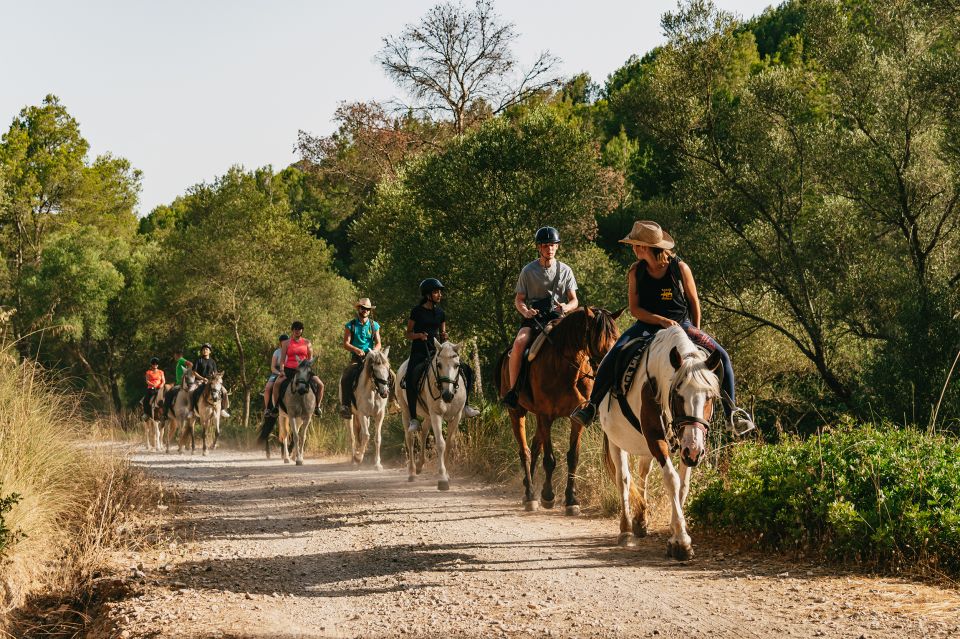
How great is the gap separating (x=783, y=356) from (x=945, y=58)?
8300 mm

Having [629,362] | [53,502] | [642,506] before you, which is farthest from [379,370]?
[629,362]

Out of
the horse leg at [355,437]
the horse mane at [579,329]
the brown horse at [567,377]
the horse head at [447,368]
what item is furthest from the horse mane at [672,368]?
the horse leg at [355,437]

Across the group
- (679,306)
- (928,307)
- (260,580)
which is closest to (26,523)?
(260,580)

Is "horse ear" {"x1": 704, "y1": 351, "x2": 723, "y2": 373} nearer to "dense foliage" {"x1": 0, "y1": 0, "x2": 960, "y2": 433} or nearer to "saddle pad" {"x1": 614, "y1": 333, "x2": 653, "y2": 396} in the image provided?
"saddle pad" {"x1": 614, "y1": 333, "x2": 653, "y2": 396}

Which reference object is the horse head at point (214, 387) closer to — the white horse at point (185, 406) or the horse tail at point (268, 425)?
the white horse at point (185, 406)

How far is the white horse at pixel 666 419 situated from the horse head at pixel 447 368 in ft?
15.7

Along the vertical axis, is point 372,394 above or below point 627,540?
above

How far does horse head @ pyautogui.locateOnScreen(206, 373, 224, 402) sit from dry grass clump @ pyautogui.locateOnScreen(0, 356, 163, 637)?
13793mm

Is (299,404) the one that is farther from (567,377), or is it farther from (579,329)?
(579,329)

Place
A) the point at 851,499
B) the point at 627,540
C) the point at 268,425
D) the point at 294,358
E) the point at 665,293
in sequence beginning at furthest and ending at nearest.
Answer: the point at 268,425
the point at 294,358
the point at 627,540
the point at 665,293
the point at 851,499

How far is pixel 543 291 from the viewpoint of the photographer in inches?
428

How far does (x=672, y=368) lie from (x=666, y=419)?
53cm

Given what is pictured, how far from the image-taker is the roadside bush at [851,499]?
660 centimetres

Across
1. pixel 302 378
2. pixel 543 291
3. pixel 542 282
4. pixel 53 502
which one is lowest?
pixel 53 502
